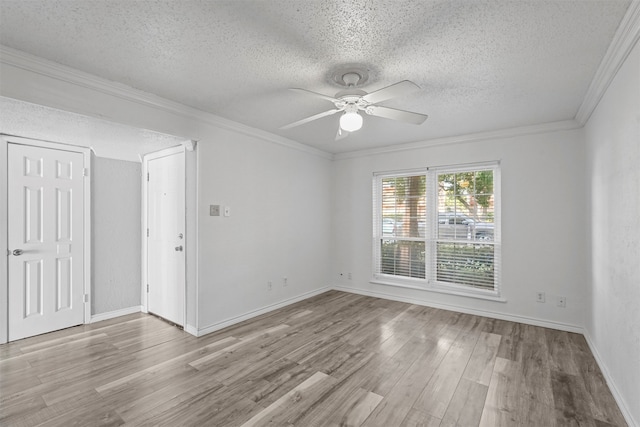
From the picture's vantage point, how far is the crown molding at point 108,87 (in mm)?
2154

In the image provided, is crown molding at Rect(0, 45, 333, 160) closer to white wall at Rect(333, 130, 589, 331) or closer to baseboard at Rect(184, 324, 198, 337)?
baseboard at Rect(184, 324, 198, 337)

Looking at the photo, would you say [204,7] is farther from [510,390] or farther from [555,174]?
[555,174]

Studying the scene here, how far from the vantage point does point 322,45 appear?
6.66ft

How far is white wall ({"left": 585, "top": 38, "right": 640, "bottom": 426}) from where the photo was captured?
1.88 metres

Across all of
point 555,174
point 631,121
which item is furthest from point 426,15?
point 555,174

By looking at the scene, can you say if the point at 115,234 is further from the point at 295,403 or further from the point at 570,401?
the point at 570,401

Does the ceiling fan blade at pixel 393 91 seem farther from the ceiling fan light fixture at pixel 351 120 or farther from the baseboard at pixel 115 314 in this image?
the baseboard at pixel 115 314

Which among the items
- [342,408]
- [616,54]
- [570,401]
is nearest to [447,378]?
[570,401]

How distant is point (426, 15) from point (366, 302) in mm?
3907

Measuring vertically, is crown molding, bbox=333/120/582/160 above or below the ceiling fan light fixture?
above

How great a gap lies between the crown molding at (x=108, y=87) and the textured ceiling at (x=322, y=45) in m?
0.08

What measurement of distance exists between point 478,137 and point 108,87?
4.27 meters

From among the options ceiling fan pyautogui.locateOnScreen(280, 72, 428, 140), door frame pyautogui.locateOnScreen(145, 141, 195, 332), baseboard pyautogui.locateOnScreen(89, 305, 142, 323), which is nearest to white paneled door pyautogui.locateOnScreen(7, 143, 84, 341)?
baseboard pyautogui.locateOnScreen(89, 305, 142, 323)

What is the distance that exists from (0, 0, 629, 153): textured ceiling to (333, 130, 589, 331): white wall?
0.80 m
